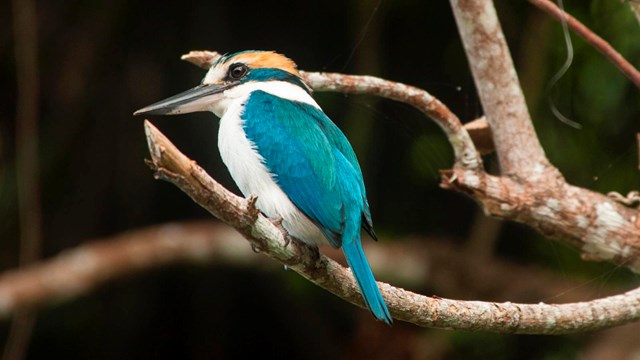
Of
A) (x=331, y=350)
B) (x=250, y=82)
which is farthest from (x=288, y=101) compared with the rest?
(x=331, y=350)

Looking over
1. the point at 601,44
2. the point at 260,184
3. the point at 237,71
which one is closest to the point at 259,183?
the point at 260,184

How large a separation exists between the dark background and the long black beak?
5.08 feet

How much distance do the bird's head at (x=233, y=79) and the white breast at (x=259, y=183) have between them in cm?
19

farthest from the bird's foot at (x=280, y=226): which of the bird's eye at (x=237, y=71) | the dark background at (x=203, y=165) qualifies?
the dark background at (x=203, y=165)

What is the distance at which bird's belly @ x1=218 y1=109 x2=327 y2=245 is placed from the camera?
2275 mm

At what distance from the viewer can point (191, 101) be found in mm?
2574

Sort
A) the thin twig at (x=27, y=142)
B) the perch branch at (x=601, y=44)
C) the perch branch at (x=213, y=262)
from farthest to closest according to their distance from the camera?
the thin twig at (x=27, y=142) < the perch branch at (x=213, y=262) < the perch branch at (x=601, y=44)

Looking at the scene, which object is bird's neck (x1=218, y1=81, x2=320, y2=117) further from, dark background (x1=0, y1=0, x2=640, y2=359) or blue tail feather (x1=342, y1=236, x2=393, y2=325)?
dark background (x1=0, y1=0, x2=640, y2=359)

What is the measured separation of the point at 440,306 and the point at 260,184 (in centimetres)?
56

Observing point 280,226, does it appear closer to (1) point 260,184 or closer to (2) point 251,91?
(1) point 260,184

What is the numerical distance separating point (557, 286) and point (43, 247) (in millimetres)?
2493

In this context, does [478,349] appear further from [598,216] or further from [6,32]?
[6,32]

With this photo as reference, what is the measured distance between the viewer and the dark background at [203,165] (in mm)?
4234

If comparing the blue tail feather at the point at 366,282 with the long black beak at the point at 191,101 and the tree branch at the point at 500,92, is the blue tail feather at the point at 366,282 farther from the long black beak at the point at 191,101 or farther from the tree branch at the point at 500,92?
the tree branch at the point at 500,92
